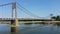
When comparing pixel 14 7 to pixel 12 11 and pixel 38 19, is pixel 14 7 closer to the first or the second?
pixel 12 11

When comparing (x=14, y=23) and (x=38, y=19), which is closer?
(x=14, y=23)

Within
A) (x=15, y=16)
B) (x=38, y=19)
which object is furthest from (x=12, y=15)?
(x=38, y=19)

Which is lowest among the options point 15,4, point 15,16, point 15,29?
point 15,29

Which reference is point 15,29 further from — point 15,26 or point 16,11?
point 16,11

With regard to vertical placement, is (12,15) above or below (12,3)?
below

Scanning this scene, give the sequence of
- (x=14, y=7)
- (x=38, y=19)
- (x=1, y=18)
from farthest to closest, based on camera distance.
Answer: (x=38, y=19) → (x=14, y=7) → (x=1, y=18)

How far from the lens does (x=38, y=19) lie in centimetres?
4353

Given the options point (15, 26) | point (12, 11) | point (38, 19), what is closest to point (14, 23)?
point (15, 26)

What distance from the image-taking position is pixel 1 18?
3102cm

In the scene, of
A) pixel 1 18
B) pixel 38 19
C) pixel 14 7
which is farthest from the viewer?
pixel 38 19

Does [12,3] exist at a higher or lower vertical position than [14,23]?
higher

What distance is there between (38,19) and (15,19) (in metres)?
13.0

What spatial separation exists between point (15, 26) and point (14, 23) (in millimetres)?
509

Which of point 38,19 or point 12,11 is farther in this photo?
point 38,19
